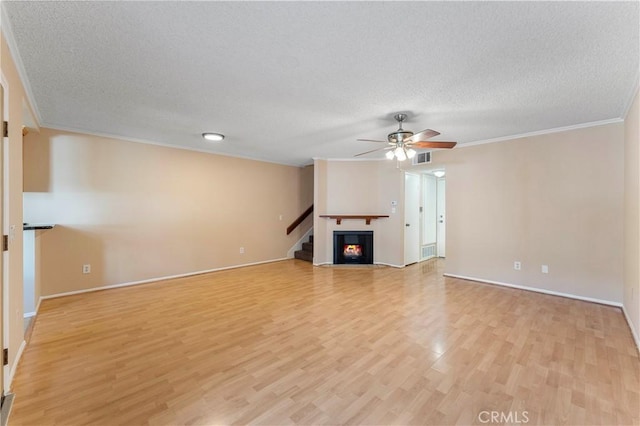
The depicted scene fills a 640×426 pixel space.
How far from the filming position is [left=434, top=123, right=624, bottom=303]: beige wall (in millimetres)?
3604

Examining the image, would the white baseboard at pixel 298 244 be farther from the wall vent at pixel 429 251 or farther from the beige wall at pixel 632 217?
the beige wall at pixel 632 217

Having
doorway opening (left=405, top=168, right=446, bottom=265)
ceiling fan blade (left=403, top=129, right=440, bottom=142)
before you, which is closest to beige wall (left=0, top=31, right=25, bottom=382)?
ceiling fan blade (left=403, top=129, right=440, bottom=142)

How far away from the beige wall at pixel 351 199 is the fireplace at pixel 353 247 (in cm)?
10

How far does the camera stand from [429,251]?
6891 millimetres

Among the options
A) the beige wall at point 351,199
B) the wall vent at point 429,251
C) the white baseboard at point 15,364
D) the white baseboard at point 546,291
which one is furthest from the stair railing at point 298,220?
the white baseboard at point 15,364

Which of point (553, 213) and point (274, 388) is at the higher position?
point (553, 213)

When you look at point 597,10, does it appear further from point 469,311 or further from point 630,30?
point 469,311

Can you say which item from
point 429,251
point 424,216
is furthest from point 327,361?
point 429,251

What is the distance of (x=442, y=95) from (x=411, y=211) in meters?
3.64

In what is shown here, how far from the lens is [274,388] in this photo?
6.38ft

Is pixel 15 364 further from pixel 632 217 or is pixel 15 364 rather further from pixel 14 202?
pixel 632 217

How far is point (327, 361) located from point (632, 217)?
357 centimetres

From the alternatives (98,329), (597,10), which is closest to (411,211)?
(597,10)

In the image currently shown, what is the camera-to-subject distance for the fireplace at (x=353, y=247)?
20.2ft
